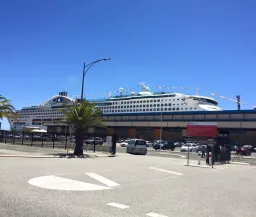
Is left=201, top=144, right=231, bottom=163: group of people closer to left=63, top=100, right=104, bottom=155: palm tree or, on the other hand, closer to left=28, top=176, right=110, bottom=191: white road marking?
left=63, top=100, right=104, bottom=155: palm tree

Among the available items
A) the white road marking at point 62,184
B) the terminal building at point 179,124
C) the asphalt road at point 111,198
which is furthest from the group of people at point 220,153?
the terminal building at point 179,124

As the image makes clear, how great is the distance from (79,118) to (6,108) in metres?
5.90

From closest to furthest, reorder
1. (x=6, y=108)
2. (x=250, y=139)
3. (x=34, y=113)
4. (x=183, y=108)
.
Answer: (x=6, y=108)
(x=250, y=139)
(x=183, y=108)
(x=34, y=113)

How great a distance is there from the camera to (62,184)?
10.3 m

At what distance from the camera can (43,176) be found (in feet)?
39.2

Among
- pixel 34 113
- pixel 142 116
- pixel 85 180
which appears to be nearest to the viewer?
pixel 85 180

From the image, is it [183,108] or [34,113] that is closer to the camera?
[183,108]

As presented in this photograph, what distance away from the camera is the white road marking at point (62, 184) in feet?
32.0

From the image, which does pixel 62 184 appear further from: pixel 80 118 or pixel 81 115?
pixel 81 115

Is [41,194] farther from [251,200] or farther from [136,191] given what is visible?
[251,200]

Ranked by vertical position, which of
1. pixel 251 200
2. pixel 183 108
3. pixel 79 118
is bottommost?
pixel 251 200

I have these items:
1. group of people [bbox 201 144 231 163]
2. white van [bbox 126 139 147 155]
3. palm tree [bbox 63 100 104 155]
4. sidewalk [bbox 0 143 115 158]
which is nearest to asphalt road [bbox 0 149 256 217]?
sidewalk [bbox 0 143 115 158]

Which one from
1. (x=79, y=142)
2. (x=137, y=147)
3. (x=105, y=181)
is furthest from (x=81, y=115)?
(x=105, y=181)

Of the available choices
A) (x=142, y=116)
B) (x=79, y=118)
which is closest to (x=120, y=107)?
(x=142, y=116)
